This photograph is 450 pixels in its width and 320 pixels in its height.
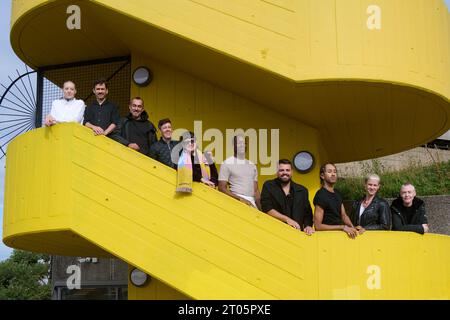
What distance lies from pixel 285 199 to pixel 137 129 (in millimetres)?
1889

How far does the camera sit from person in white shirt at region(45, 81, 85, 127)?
26.0 feet

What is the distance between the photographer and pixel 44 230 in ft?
25.4

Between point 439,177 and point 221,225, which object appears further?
point 439,177

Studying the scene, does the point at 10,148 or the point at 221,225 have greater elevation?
the point at 10,148

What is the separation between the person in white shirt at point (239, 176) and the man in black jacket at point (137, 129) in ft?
3.23

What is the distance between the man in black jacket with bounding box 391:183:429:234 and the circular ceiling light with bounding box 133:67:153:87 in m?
4.06

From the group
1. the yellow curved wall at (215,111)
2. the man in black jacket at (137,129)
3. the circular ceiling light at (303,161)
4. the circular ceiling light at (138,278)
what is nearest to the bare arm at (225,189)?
the man in black jacket at (137,129)

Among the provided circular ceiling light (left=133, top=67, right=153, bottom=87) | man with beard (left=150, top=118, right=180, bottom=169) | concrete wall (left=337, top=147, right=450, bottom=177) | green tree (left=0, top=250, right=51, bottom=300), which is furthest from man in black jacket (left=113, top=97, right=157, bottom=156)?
green tree (left=0, top=250, right=51, bottom=300)

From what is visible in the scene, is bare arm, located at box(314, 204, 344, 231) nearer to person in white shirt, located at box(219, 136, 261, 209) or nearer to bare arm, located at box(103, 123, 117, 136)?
person in white shirt, located at box(219, 136, 261, 209)

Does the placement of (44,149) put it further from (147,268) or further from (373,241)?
(373,241)

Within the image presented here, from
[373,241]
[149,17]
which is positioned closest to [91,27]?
[149,17]

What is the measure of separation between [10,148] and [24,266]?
27.2 metres

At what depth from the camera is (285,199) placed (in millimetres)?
7723

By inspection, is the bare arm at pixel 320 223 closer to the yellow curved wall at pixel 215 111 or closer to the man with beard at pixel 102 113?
the yellow curved wall at pixel 215 111
